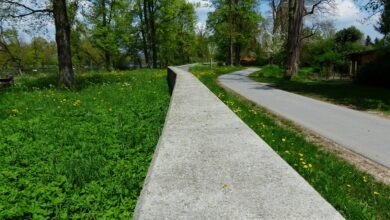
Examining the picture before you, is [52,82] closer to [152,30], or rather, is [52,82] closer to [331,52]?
[152,30]

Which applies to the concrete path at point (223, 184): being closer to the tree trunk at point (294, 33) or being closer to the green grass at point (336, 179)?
the green grass at point (336, 179)

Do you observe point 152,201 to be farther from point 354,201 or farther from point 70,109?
point 70,109

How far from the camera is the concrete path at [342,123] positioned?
6.71m

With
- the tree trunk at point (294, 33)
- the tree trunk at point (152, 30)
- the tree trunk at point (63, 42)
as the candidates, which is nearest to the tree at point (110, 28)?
the tree trunk at point (152, 30)

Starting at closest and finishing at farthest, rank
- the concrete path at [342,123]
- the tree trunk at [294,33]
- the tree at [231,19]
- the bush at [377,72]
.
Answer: the concrete path at [342,123] < the bush at [377,72] < the tree trunk at [294,33] < the tree at [231,19]

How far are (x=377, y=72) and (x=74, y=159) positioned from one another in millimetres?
21164

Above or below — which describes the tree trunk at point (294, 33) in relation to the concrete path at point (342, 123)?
above

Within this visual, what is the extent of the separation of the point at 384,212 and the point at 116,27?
1717 inches

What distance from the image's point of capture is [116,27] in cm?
4362

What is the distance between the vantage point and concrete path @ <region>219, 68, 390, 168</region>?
6.71 metres

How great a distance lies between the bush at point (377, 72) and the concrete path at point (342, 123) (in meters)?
9.54

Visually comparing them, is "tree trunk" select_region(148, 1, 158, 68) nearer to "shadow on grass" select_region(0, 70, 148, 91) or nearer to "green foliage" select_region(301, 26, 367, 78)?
"green foliage" select_region(301, 26, 367, 78)

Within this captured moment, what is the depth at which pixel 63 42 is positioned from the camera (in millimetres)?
15133

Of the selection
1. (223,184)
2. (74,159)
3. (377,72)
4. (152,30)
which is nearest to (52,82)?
(74,159)
